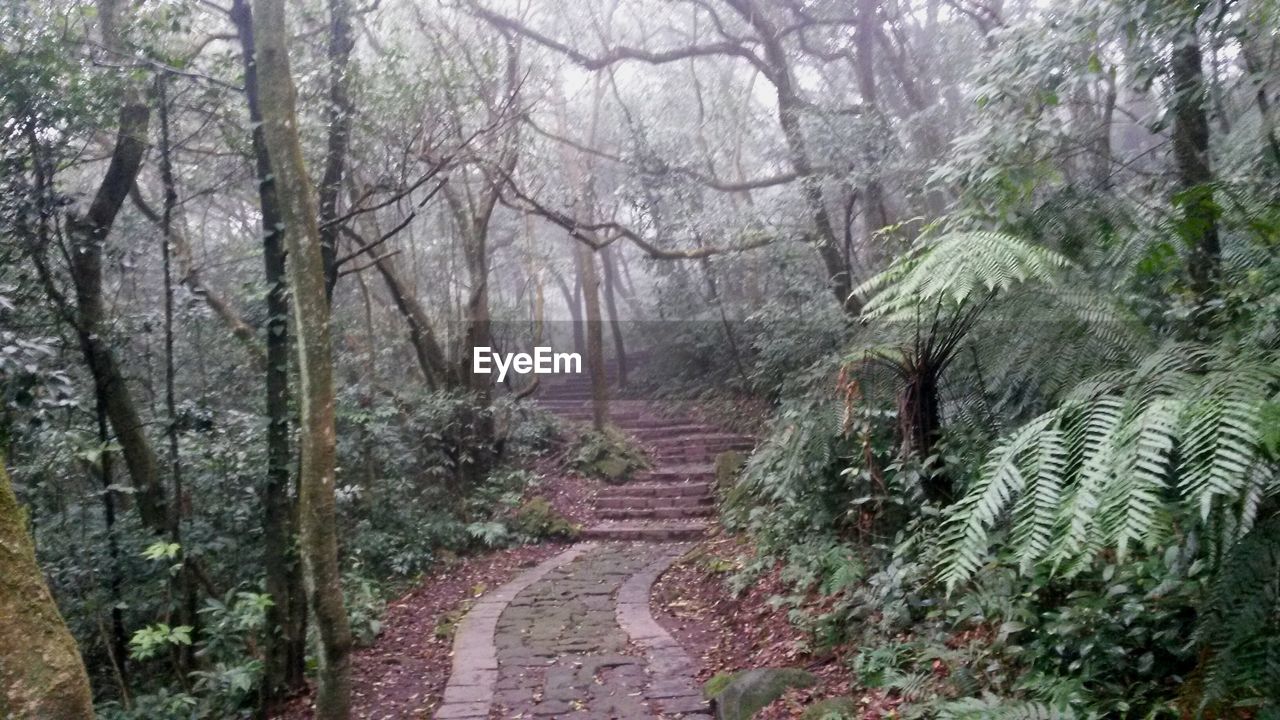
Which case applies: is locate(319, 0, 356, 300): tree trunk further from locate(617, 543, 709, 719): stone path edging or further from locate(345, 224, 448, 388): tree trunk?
locate(345, 224, 448, 388): tree trunk

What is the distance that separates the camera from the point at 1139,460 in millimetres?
2160

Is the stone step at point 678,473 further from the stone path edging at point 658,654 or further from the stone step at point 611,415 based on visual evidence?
the stone path edging at point 658,654

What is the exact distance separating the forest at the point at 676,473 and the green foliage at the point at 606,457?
53 centimetres

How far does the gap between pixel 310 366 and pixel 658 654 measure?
3.00 meters

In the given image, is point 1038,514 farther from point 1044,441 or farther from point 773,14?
point 773,14

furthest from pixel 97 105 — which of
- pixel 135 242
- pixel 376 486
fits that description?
pixel 376 486

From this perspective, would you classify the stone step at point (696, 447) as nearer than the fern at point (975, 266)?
No

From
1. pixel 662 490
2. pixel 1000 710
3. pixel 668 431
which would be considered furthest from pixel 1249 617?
pixel 668 431

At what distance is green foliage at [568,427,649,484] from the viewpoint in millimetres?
13460

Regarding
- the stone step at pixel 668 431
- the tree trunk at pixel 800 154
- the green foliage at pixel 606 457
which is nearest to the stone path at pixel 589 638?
the green foliage at pixel 606 457

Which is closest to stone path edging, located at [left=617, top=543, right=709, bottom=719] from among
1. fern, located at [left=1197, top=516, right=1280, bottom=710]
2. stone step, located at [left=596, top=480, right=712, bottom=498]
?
fern, located at [left=1197, top=516, right=1280, bottom=710]

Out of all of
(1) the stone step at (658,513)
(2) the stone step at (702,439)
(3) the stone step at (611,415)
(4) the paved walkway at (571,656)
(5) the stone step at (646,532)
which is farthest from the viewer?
(3) the stone step at (611,415)

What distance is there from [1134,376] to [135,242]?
348 inches

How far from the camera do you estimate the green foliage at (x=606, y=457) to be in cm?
1346
